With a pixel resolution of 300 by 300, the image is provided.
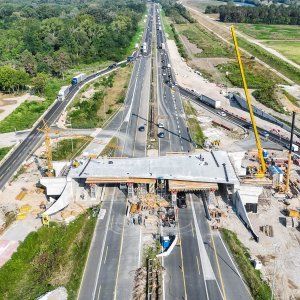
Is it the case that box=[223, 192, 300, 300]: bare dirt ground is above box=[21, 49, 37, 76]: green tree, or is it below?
below

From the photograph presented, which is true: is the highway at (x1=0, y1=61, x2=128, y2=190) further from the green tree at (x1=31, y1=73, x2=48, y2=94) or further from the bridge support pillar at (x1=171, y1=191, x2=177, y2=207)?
the bridge support pillar at (x1=171, y1=191, x2=177, y2=207)

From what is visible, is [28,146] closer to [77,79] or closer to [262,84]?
[77,79]

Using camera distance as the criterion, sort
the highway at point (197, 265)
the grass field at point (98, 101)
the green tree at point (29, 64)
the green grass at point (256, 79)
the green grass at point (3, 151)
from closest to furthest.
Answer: the highway at point (197, 265) < the green grass at point (3, 151) < the grass field at point (98, 101) < the green grass at point (256, 79) < the green tree at point (29, 64)

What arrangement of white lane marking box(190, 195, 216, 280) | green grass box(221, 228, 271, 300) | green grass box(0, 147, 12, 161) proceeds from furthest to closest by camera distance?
green grass box(0, 147, 12, 161) → white lane marking box(190, 195, 216, 280) → green grass box(221, 228, 271, 300)

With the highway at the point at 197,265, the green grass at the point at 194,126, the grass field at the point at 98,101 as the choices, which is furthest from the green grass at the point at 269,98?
the highway at the point at 197,265

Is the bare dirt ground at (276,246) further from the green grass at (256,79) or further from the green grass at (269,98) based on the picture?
the green grass at (256,79)

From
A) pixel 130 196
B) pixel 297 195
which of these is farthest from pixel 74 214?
pixel 297 195

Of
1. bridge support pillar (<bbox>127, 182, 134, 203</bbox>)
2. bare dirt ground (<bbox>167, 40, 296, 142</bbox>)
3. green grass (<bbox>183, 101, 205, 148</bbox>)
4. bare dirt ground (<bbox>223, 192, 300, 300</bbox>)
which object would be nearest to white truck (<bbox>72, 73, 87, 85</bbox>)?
bare dirt ground (<bbox>167, 40, 296, 142</bbox>)
